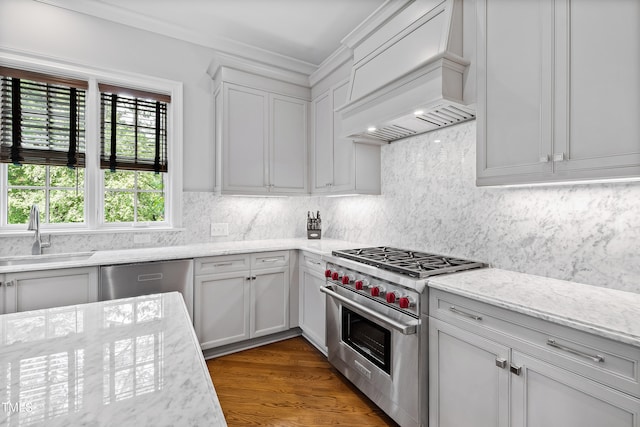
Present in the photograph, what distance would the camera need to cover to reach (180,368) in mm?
729

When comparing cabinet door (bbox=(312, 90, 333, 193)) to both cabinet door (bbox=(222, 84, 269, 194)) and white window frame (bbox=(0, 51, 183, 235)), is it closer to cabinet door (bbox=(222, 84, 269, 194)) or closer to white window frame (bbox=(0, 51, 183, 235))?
cabinet door (bbox=(222, 84, 269, 194))

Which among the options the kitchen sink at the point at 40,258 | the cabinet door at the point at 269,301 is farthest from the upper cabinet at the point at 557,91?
the kitchen sink at the point at 40,258

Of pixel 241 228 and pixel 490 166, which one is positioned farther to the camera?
pixel 241 228

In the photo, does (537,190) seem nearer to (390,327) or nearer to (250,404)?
(390,327)

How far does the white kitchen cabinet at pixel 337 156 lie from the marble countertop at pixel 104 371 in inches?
81.6

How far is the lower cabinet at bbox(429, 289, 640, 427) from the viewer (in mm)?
1078

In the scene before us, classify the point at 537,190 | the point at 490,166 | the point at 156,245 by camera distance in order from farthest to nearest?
the point at 156,245
the point at 537,190
the point at 490,166

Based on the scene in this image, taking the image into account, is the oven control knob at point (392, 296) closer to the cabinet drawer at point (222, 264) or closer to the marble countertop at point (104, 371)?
the marble countertop at point (104, 371)

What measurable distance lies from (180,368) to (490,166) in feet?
5.58

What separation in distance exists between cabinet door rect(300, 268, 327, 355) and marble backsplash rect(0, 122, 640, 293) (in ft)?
2.18

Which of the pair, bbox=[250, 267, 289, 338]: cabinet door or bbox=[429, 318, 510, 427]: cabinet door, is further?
bbox=[250, 267, 289, 338]: cabinet door

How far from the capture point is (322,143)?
3.26 metres

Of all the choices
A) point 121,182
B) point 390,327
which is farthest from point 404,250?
point 121,182

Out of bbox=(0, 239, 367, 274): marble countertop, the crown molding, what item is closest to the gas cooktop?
bbox=(0, 239, 367, 274): marble countertop
